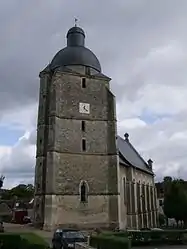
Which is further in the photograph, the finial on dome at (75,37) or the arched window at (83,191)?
the finial on dome at (75,37)

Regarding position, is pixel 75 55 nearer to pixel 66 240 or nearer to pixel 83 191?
pixel 83 191

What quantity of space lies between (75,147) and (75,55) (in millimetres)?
11150

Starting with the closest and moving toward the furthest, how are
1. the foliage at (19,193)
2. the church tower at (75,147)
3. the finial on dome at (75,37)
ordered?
the church tower at (75,147)
the finial on dome at (75,37)
the foliage at (19,193)

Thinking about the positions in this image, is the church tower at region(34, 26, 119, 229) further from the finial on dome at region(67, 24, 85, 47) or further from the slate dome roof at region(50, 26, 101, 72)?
the finial on dome at region(67, 24, 85, 47)

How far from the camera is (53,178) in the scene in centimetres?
3597

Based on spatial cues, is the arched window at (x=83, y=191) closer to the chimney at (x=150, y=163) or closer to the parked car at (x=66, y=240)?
the parked car at (x=66, y=240)

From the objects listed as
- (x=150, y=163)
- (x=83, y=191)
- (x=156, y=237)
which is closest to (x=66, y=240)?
(x=156, y=237)

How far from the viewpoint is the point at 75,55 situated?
135 feet

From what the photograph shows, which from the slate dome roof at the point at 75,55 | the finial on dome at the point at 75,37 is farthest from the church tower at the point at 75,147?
the finial on dome at the point at 75,37

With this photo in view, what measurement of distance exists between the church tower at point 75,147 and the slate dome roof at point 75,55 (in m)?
0.12

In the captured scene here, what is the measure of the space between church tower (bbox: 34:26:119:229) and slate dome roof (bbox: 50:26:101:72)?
12cm

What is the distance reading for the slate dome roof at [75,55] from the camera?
40969 mm

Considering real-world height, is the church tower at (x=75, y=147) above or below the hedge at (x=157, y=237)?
above

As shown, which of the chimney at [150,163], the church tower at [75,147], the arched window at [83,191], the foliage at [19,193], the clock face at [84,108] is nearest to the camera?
the church tower at [75,147]
